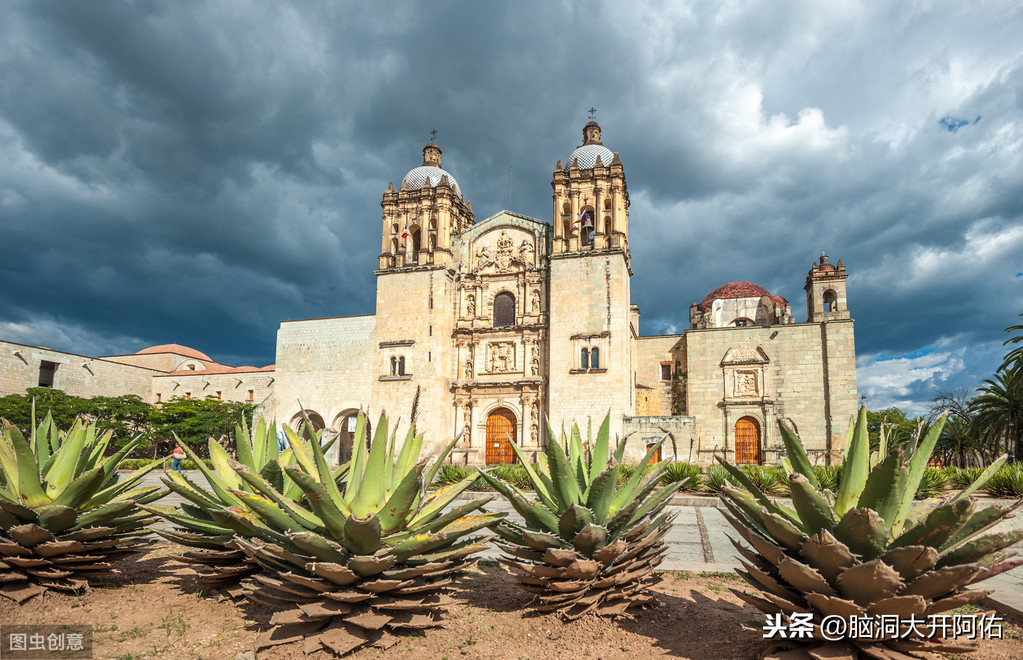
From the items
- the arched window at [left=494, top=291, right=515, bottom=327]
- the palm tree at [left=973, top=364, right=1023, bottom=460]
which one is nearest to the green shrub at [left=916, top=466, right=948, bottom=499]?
the palm tree at [left=973, top=364, right=1023, bottom=460]

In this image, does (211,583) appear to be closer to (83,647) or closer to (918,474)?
(83,647)

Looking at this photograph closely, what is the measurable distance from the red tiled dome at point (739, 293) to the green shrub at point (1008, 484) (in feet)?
61.3

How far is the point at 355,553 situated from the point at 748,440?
22.8 m

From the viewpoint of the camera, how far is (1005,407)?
60.9ft

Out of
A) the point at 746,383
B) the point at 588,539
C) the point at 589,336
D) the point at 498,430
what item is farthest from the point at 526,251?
the point at 588,539

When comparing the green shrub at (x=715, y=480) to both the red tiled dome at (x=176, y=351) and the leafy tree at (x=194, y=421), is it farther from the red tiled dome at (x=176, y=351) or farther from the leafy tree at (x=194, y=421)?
the red tiled dome at (x=176, y=351)

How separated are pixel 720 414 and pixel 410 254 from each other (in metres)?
14.7

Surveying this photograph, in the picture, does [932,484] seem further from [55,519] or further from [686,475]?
[55,519]

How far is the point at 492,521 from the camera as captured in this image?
318cm

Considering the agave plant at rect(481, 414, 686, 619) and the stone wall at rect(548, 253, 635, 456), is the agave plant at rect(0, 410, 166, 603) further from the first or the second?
the stone wall at rect(548, 253, 635, 456)

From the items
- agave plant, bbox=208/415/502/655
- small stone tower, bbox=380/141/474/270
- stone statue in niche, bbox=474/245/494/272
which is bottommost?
agave plant, bbox=208/415/502/655

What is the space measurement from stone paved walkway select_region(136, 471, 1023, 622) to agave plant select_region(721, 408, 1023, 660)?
3.51 ft

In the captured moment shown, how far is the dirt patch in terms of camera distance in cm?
287

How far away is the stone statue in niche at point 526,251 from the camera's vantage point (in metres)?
25.4
